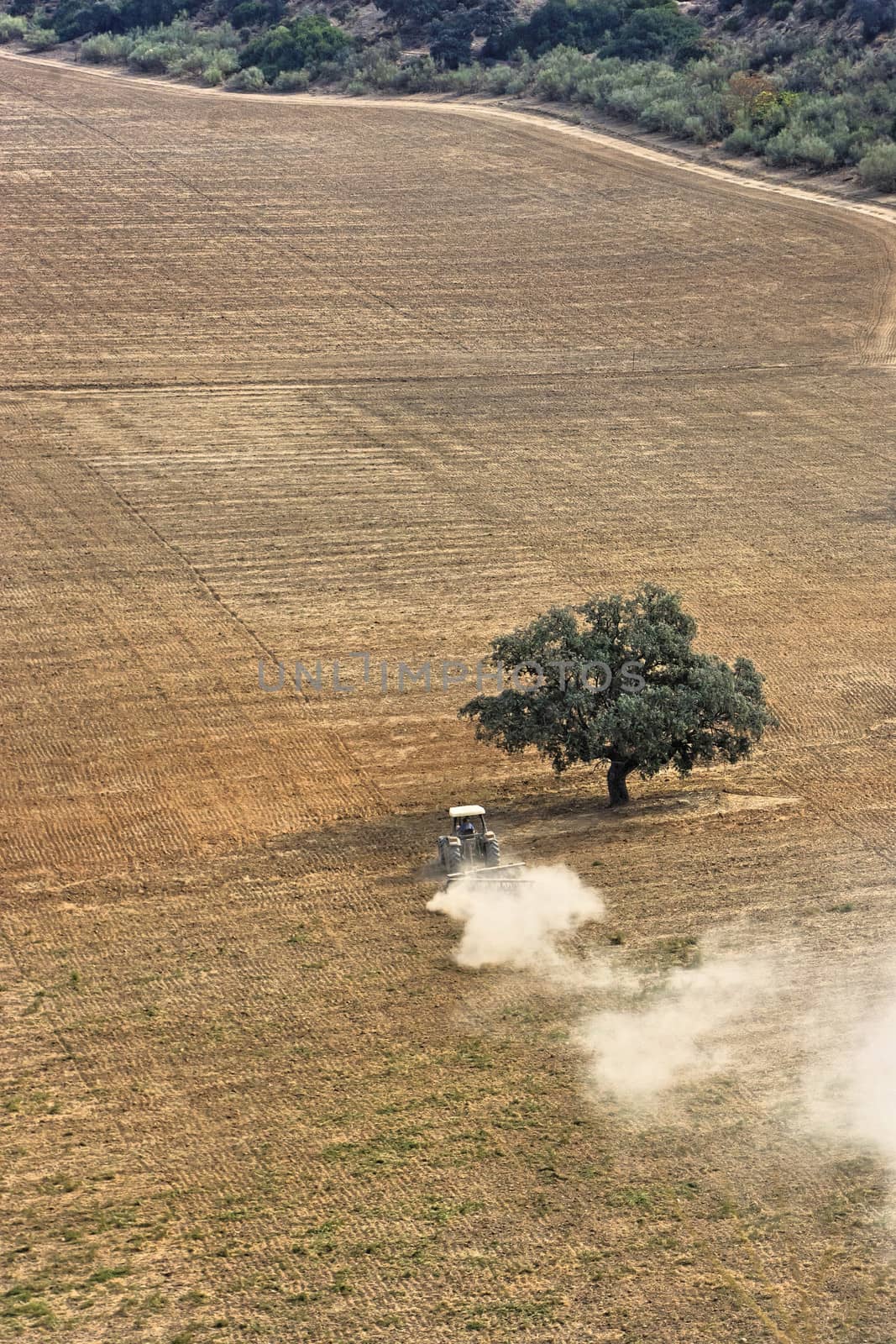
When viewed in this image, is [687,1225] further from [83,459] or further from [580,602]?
[83,459]

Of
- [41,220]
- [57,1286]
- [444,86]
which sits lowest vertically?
[57,1286]

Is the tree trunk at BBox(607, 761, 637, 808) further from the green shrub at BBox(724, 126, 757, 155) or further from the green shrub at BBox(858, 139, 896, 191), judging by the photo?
the green shrub at BBox(724, 126, 757, 155)

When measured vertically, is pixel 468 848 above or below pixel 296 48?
below

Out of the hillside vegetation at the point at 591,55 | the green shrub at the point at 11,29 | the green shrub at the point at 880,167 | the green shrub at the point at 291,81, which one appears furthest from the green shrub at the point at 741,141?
the green shrub at the point at 11,29

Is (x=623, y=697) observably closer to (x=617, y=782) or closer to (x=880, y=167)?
(x=617, y=782)

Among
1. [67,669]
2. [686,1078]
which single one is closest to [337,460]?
[67,669]

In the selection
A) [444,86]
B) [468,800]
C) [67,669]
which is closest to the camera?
[468,800]

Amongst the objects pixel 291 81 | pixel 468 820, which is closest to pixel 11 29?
pixel 291 81
